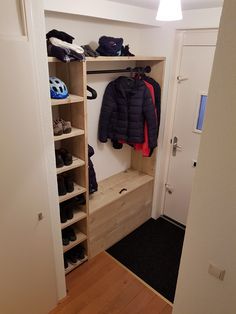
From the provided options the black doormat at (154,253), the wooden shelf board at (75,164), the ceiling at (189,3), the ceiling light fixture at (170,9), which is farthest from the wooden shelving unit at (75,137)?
the ceiling at (189,3)

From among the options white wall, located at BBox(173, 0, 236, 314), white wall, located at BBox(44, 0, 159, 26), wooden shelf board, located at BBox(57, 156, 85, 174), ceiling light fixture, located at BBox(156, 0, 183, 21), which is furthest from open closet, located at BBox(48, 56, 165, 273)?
white wall, located at BBox(173, 0, 236, 314)

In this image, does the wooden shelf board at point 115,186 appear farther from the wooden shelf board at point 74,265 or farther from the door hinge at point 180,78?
the door hinge at point 180,78

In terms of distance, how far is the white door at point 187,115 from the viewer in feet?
7.67

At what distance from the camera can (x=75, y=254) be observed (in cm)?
238

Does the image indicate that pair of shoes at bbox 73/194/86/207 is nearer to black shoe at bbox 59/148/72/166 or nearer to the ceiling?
black shoe at bbox 59/148/72/166

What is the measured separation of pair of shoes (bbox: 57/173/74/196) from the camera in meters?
2.00

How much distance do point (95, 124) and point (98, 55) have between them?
0.78 meters

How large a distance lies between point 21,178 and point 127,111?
1362 mm

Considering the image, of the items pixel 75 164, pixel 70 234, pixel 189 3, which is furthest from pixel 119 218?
pixel 189 3

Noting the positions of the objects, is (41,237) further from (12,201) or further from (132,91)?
(132,91)

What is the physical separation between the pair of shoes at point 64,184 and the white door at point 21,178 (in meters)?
0.32

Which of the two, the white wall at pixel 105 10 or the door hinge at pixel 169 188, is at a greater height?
the white wall at pixel 105 10

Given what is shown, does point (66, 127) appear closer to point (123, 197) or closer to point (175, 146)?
point (123, 197)

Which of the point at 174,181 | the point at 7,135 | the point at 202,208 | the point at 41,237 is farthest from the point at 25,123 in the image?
the point at 174,181
